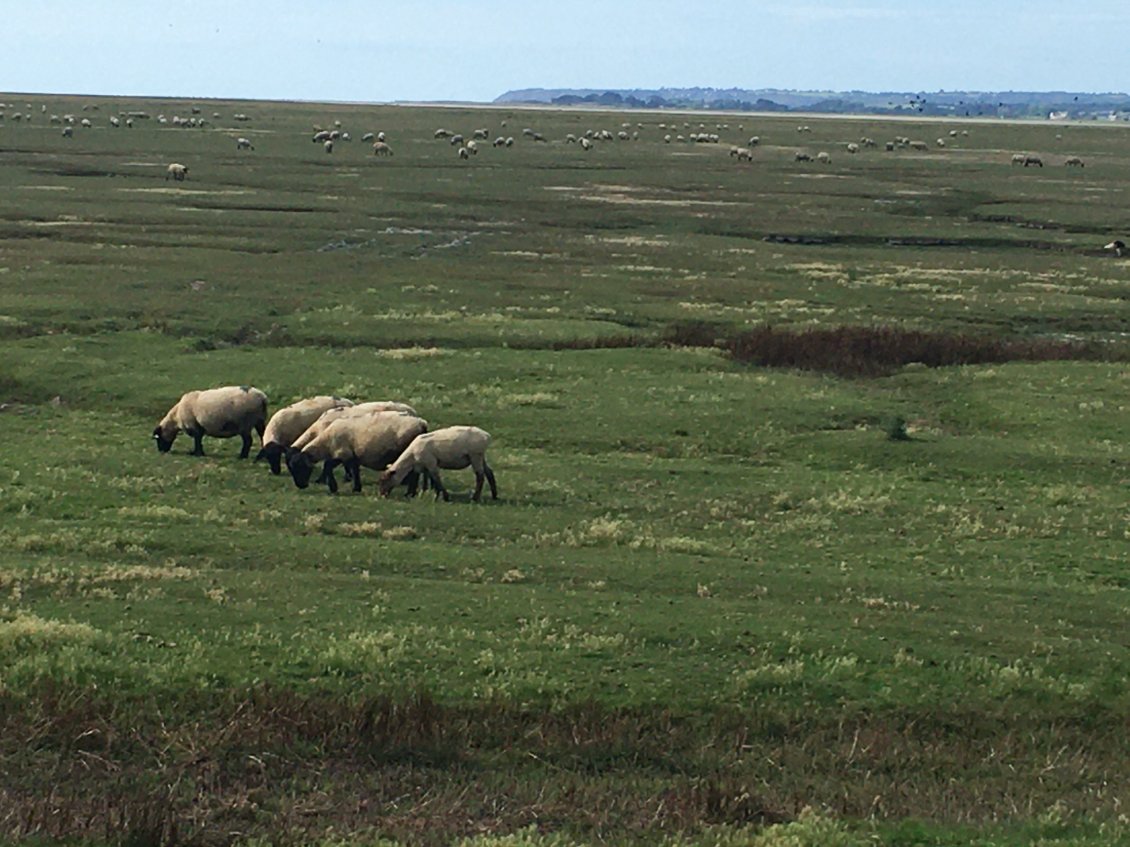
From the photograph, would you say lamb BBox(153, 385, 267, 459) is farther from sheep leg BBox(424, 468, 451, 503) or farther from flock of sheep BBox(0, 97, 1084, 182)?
flock of sheep BBox(0, 97, 1084, 182)

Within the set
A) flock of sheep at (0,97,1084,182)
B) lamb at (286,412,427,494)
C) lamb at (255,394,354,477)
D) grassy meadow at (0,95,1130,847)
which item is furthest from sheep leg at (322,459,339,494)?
flock of sheep at (0,97,1084,182)

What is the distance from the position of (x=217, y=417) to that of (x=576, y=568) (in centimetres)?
1056

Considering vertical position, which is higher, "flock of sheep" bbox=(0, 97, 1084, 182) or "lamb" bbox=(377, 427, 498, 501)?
"flock of sheep" bbox=(0, 97, 1084, 182)

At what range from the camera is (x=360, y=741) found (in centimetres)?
1762

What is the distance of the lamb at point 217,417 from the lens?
101 feet

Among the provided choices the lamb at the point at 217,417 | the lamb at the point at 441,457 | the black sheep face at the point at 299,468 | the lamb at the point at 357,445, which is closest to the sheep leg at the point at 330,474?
the lamb at the point at 357,445

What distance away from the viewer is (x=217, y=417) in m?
30.8

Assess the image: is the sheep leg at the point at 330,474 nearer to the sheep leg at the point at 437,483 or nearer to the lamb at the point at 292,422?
the sheep leg at the point at 437,483

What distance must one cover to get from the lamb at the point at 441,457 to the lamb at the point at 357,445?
0.62m

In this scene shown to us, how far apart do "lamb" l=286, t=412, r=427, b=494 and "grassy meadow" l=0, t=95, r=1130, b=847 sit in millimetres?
870

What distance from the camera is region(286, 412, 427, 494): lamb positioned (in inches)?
1119

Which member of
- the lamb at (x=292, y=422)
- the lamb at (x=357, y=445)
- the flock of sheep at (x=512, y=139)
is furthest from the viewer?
the flock of sheep at (x=512, y=139)

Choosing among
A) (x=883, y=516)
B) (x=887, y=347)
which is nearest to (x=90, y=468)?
(x=883, y=516)

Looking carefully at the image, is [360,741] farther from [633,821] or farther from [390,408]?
[390,408]
